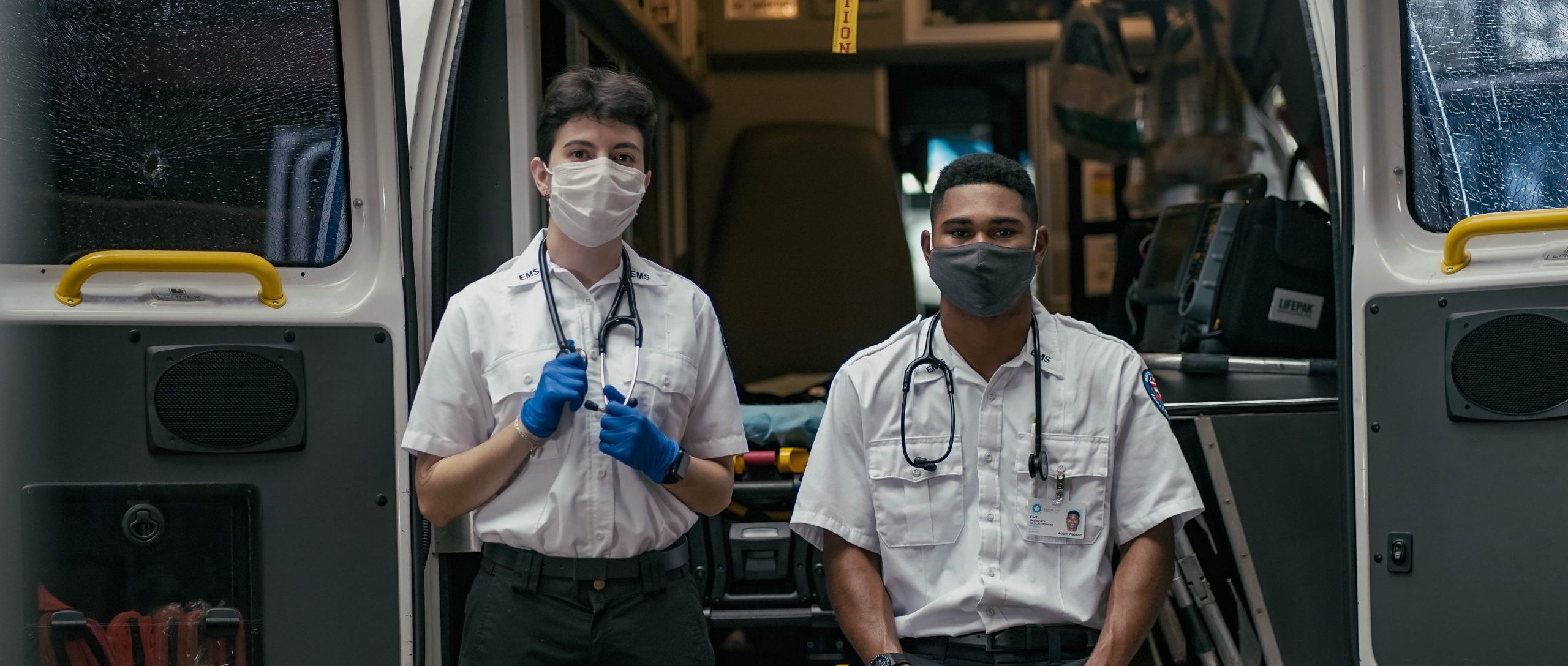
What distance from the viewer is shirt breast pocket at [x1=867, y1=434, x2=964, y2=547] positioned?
2.31 m

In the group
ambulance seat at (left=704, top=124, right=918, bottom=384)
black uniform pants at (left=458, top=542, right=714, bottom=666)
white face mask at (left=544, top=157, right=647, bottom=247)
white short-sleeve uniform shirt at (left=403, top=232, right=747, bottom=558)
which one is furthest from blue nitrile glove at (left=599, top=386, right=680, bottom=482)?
ambulance seat at (left=704, top=124, right=918, bottom=384)

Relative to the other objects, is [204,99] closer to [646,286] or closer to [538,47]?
[538,47]

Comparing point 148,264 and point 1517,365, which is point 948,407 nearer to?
point 1517,365

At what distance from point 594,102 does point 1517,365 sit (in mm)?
1812

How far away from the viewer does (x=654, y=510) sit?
7.32 feet

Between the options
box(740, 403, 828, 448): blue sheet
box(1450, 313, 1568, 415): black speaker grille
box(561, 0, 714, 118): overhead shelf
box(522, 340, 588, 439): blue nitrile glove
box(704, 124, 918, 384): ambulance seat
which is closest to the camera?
box(522, 340, 588, 439): blue nitrile glove

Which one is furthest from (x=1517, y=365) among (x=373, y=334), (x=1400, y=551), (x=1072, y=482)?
(x=373, y=334)

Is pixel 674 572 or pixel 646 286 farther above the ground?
pixel 646 286

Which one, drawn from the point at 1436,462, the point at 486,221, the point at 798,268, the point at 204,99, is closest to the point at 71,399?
the point at 204,99

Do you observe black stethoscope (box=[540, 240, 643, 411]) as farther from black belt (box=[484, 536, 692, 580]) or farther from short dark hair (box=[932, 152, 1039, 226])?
short dark hair (box=[932, 152, 1039, 226])

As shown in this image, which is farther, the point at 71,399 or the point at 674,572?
the point at 71,399

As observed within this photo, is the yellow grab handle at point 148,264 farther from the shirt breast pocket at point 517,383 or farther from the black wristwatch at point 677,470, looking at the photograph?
the black wristwatch at point 677,470

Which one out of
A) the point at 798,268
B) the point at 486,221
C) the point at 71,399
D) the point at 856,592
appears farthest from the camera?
the point at 798,268

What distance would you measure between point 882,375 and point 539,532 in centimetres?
71
